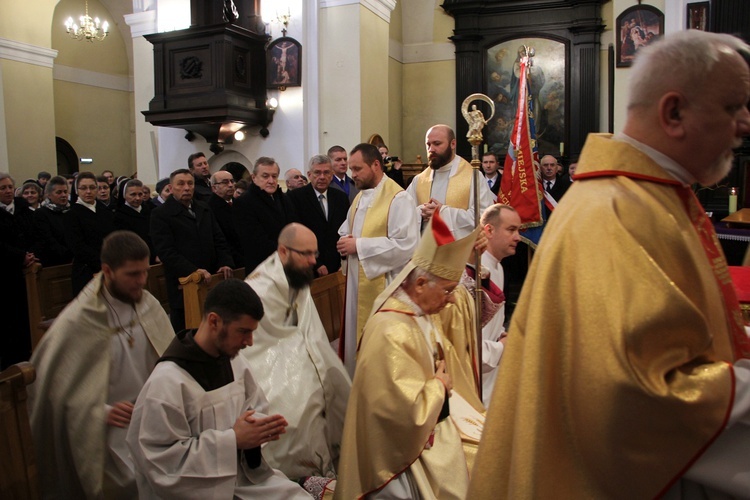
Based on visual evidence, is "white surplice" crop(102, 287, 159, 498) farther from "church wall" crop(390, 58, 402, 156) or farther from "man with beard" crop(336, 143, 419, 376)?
"church wall" crop(390, 58, 402, 156)

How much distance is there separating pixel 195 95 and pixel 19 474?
8907 mm

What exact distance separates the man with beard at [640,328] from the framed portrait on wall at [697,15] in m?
10.3

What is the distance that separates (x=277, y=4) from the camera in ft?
36.6

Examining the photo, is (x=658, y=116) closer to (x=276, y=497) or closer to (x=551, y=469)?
(x=551, y=469)

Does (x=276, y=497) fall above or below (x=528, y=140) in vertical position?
below

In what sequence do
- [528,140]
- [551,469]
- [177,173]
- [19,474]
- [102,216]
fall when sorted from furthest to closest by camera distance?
[528,140] → [102,216] → [177,173] → [19,474] → [551,469]

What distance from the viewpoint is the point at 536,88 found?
14.1 metres

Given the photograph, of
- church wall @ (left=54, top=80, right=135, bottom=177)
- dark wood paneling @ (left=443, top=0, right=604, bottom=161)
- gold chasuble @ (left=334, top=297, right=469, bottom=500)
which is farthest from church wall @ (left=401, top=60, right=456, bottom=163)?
gold chasuble @ (left=334, top=297, right=469, bottom=500)

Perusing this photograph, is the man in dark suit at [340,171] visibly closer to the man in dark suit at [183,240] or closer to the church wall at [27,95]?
the man in dark suit at [183,240]

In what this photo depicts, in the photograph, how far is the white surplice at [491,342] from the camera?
4.30 meters

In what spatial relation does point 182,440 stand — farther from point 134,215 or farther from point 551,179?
point 551,179

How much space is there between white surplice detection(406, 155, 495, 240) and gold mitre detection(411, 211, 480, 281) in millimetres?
2899

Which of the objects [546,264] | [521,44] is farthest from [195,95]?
[546,264]

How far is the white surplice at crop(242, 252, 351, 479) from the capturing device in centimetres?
378
